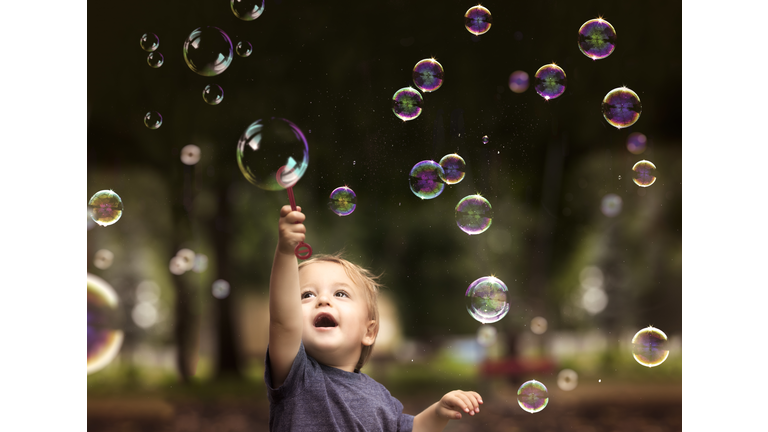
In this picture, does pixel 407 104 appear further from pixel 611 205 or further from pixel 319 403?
pixel 611 205

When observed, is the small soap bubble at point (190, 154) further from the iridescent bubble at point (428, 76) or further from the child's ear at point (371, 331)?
the child's ear at point (371, 331)

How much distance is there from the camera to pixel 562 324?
8039mm

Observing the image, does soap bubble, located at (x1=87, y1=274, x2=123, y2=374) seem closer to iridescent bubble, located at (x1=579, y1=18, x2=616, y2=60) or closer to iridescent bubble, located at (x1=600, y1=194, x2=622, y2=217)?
iridescent bubble, located at (x1=579, y1=18, x2=616, y2=60)

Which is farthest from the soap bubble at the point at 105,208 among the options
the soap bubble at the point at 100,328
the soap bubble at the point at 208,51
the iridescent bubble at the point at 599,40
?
the iridescent bubble at the point at 599,40

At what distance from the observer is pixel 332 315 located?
6.22 ft

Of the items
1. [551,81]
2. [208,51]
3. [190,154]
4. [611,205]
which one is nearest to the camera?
[208,51]

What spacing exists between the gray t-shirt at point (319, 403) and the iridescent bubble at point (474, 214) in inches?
52.3

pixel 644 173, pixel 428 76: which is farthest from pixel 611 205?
pixel 428 76

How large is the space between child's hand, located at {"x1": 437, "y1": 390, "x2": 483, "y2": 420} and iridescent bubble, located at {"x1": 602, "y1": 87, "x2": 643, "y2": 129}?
1972 millimetres

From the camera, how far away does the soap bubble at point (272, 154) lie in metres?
1.85

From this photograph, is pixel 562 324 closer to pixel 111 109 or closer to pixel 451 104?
pixel 451 104

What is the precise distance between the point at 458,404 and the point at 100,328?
226 centimetres

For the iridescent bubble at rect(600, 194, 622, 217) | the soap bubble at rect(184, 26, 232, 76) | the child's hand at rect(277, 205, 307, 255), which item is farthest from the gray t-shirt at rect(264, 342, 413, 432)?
the iridescent bubble at rect(600, 194, 622, 217)

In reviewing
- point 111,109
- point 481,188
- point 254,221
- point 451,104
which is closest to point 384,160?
point 451,104
